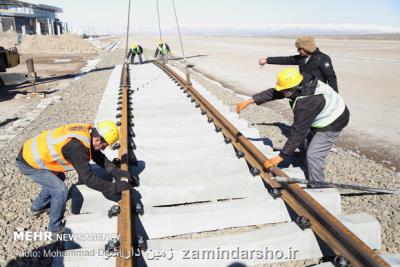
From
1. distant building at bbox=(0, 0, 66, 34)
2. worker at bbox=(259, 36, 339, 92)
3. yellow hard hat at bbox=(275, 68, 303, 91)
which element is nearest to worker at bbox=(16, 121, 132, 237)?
yellow hard hat at bbox=(275, 68, 303, 91)

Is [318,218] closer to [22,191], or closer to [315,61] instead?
[315,61]

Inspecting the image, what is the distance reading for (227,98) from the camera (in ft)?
38.9

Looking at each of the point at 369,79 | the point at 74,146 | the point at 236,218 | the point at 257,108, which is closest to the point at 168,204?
the point at 236,218

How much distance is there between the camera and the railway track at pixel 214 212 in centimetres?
333

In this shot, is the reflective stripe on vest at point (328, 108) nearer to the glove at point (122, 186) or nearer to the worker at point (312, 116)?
the worker at point (312, 116)

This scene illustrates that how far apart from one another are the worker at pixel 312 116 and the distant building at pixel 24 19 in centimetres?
7412

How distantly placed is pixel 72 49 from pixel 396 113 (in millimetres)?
37985

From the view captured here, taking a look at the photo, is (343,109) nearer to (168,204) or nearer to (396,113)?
(168,204)

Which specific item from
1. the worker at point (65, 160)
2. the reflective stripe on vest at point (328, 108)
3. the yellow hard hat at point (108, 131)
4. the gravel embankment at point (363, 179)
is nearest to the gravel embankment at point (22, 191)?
the worker at point (65, 160)

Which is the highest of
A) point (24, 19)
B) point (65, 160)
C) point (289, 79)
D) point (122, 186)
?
point (24, 19)

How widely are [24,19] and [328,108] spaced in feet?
292

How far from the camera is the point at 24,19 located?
8044 cm

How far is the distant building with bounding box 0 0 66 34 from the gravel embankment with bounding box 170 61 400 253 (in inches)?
2825

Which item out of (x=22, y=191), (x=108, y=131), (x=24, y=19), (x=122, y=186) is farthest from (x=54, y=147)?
(x=24, y=19)
